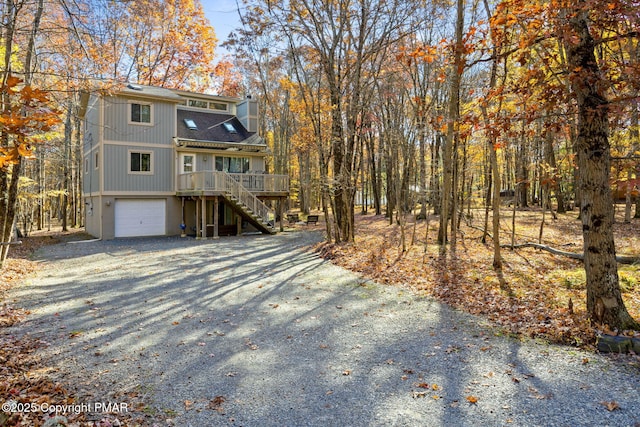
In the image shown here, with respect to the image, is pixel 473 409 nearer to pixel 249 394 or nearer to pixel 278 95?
Result: pixel 249 394

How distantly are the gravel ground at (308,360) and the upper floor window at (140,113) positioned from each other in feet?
37.6

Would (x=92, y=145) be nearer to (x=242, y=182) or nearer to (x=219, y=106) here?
(x=219, y=106)

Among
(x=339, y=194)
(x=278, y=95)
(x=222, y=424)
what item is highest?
(x=278, y=95)

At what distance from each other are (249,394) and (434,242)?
11.4 metres

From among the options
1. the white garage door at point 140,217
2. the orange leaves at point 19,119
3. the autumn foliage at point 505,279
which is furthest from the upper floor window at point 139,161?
the orange leaves at point 19,119

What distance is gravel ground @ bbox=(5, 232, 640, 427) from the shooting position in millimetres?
3533

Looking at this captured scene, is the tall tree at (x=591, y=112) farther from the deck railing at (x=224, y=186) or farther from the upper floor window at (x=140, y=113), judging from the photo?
the upper floor window at (x=140, y=113)

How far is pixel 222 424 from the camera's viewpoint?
11.0 ft

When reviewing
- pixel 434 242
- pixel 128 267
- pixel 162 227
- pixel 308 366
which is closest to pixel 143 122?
pixel 162 227

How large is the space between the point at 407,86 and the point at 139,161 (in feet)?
44.1

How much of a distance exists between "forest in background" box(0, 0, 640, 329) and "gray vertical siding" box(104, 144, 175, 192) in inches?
85.8

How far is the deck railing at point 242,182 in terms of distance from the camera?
17297mm

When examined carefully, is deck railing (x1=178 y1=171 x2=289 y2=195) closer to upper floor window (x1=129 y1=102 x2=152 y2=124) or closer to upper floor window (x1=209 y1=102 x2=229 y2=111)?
upper floor window (x1=129 y1=102 x2=152 y2=124)

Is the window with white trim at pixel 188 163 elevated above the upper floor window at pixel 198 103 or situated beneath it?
situated beneath
